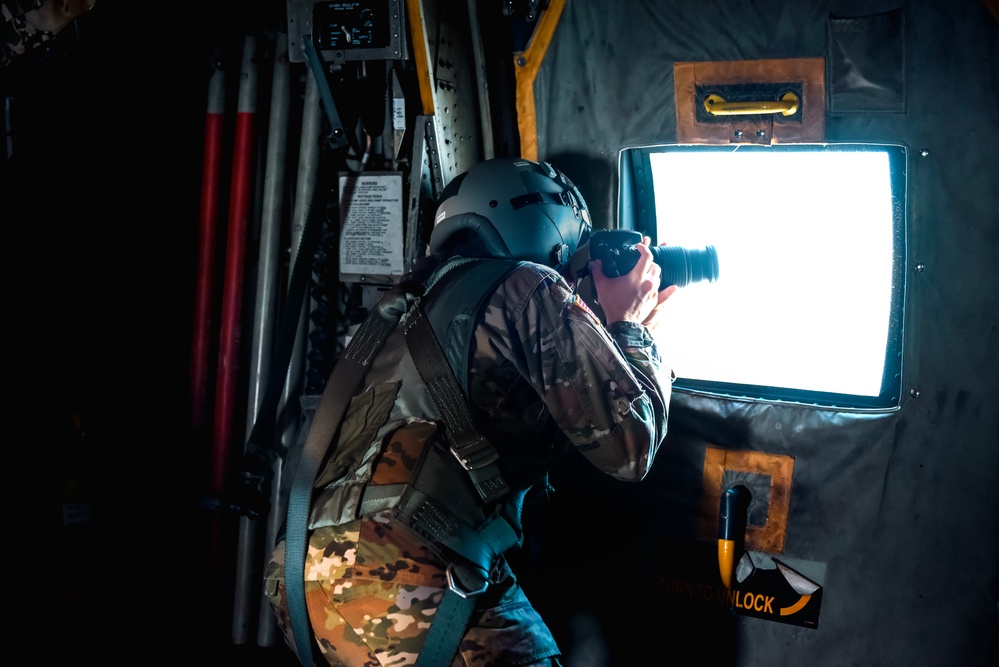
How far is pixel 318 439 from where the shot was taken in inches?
61.7

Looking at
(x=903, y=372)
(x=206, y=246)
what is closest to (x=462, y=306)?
(x=903, y=372)

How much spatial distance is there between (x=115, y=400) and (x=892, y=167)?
267 cm

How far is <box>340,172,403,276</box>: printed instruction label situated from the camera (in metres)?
2.39

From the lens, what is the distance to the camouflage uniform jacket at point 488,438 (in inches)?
56.6

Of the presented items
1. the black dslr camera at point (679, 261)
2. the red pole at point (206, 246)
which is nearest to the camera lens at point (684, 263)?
the black dslr camera at point (679, 261)

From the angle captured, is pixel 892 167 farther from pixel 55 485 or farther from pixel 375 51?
pixel 55 485

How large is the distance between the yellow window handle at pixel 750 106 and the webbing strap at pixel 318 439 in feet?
3.25

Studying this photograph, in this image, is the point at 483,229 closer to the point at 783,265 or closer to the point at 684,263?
the point at 684,263

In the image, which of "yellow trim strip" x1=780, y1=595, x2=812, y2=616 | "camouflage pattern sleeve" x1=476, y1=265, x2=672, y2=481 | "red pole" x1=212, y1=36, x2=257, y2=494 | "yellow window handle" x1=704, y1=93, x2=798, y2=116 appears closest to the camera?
"camouflage pattern sleeve" x1=476, y1=265, x2=672, y2=481

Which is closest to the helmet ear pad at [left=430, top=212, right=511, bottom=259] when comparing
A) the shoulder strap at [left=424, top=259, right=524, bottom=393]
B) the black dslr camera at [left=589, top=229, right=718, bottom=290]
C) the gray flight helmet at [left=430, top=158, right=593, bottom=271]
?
the gray flight helmet at [left=430, top=158, right=593, bottom=271]

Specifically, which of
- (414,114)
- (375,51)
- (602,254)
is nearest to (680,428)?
(602,254)

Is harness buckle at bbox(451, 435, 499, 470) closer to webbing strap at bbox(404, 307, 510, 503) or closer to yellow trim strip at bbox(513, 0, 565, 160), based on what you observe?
webbing strap at bbox(404, 307, 510, 503)

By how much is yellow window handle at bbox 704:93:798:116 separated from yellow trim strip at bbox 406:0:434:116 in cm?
83

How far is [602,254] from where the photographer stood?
1.75 metres
